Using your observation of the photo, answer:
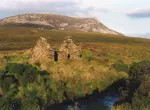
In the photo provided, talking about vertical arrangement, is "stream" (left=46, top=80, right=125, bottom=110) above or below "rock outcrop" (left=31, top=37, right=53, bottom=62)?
below

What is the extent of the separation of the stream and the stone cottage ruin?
666 inches

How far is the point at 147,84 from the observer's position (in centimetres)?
4588

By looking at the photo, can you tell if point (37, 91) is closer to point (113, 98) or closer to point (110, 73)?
point (113, 98)

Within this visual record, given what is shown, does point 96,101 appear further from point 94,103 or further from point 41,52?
point 41,52

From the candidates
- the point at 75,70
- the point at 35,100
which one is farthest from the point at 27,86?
the point at 75,70

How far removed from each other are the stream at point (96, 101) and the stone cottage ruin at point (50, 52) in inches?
666

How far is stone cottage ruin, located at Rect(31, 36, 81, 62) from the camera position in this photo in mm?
88406

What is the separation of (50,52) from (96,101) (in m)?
24.7

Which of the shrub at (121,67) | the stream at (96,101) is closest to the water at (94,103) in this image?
the stream at (96,101)

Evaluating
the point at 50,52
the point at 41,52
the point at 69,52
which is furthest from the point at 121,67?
the point at 41,52

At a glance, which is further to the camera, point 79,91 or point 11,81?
point 79,91

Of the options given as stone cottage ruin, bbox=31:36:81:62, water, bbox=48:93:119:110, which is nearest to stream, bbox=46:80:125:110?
water, bbox=48:93:119:110

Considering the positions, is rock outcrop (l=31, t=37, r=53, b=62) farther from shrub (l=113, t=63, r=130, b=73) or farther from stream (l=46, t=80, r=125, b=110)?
shrub (l=113, t=63, r=130, b=73)

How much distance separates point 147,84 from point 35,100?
25.1 meters
